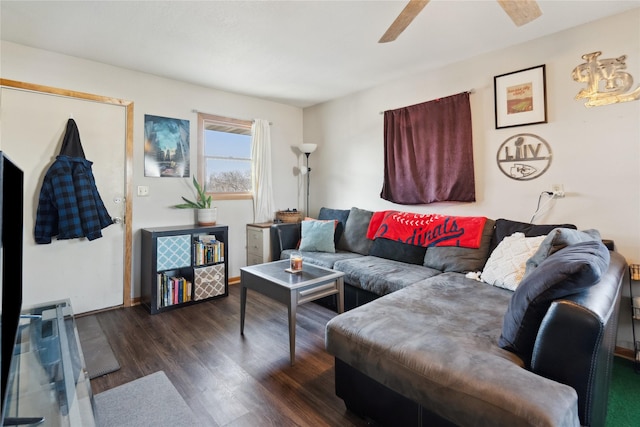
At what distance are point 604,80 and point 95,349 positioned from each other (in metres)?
4.17

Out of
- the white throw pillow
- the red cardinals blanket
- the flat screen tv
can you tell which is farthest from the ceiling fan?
the flat screen tv

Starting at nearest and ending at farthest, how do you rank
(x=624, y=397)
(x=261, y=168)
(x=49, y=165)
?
(x=624, y=397)
(x=49, y=165)
(x=261, y=168)

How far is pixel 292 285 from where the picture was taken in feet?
6.84

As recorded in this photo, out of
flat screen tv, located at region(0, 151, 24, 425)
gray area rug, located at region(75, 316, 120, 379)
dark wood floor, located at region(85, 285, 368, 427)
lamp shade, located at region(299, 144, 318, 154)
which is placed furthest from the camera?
lamp shade, located at region(299, 144, 318, 154)

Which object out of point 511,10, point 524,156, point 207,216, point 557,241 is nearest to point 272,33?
point 511,10

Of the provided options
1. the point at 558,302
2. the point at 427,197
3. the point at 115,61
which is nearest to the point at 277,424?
the point at 558,302

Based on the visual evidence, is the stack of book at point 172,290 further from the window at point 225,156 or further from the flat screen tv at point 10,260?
the flat screen tv at point 10,260

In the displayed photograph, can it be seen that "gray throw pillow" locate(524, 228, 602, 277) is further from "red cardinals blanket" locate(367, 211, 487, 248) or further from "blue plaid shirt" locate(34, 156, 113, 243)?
"blue plaid shirt" locate(34, 156, 113, 243)

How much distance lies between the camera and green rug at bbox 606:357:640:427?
1.57m

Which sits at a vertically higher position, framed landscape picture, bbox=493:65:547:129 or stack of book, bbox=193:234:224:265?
framed landscape picture, bbox=493:65:547:129

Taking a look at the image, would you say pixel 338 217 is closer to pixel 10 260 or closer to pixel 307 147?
pixel 307 147

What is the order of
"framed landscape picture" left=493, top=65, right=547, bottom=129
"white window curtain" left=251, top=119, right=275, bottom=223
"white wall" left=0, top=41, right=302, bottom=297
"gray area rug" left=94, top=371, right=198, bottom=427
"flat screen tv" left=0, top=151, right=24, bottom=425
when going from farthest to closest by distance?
"white window curtain" left=251, top=119, right=275, bottom=223
"white wall" left=0, top=41, right=302, bottom=297
"framed landscape picture" left=493, top=65, right=547, bottom=129
"gray area rug" left=94, top=371, right=198, bottom=427
"flat screen tv" left=0, top=151, right=24, bottom=425

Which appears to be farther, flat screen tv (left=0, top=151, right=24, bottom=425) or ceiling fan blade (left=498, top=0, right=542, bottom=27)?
A: ceiling fan blade (left=498, top=0, right=542, bottom=27)

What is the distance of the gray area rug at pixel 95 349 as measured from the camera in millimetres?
2023
